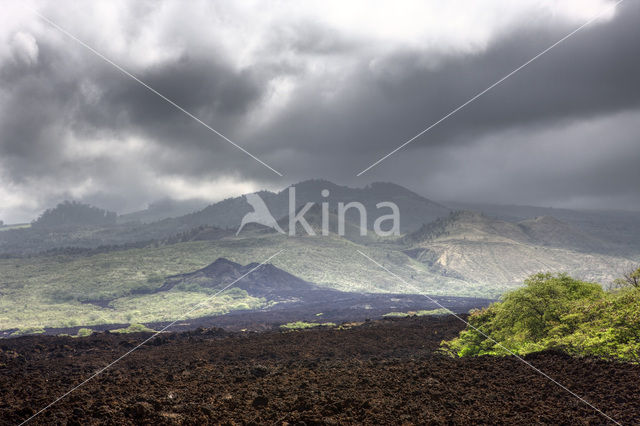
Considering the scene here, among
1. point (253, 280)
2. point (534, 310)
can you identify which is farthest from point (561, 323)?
point (253, 280)

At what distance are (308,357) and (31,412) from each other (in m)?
14.8

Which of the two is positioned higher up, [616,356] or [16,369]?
[616,356]

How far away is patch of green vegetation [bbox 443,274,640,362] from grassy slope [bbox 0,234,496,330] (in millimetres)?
77468

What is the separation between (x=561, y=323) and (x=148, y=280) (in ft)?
433

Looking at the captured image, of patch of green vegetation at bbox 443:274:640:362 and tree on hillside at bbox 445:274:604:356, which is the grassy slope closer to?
patch of green vegetation at bbox 443:274:640:362

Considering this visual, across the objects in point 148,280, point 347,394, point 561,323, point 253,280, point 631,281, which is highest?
point 631,281

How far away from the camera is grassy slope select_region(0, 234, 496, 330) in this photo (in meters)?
98.4

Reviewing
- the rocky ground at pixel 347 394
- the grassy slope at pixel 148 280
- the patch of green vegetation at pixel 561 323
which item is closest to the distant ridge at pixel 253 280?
the grassy slope at pixel 148 280

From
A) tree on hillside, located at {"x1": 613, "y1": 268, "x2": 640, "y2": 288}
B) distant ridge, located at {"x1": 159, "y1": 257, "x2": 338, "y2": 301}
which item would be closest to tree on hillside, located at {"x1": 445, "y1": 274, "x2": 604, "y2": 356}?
tree on hillside, located at {"x1": 613, "y1": 268, "x2": 640, "y2": 288}

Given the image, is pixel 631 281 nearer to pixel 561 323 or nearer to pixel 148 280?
pixel 561 323

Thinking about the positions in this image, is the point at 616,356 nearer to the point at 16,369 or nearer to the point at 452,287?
the point at 16,369

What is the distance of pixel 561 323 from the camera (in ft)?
63.5

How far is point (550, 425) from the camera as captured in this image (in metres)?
10.6

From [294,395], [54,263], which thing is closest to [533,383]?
[294,395]
